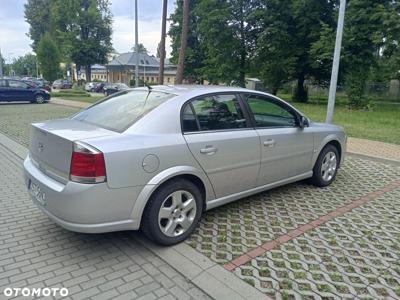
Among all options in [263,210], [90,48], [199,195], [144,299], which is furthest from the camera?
[90,48]

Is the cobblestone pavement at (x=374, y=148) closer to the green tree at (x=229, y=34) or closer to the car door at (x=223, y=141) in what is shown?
the car door at (x=223, y=141)

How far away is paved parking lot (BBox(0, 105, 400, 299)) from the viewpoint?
272 centimetres

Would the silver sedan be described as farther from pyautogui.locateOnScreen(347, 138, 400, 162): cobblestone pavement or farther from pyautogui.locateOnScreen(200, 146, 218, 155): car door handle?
pyautogui.locateOnScreen(347, 138, 400, 162): cobblestone pavement

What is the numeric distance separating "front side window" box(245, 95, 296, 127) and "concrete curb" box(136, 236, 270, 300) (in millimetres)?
1833

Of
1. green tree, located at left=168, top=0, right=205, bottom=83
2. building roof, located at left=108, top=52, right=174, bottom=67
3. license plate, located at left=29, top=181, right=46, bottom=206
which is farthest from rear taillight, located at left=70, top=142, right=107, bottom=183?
building roof, located at left=108, top=52, right=174, bottom=67

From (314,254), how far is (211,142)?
1539mm

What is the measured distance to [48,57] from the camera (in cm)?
3206

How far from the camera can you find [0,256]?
3.07 m

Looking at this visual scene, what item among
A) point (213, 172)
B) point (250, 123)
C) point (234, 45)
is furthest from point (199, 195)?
point (234, 45)

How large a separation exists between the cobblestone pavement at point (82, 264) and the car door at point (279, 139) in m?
1.84

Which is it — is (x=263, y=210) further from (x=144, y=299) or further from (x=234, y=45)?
(x=234, y=45)

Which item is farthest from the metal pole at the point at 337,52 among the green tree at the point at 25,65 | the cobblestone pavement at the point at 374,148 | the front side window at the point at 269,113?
the green tree at the point at 25,65

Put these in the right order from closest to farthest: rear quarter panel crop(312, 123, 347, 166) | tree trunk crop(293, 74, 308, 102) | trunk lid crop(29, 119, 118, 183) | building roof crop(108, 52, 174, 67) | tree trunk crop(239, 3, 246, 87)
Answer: trunk lid crop(29, 119, 118, 183)
rear quarter panel crop(312, 123, 347, 166)
tree trunk crop(239, 3, 246, 87)
tree trunk crop(293, 74, 308, 102)
building roof crop(108, 52, 174, 67)

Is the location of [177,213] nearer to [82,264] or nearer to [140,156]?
[140,156]
